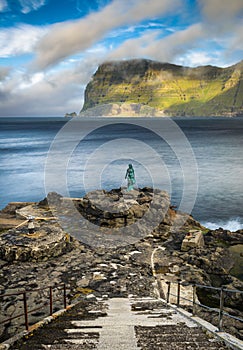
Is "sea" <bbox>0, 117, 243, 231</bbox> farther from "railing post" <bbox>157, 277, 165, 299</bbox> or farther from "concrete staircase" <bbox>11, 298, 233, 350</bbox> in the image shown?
"concrete staircase" <bbox>11, 298, 233, 350</bbox>

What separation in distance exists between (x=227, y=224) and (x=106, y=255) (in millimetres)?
17053

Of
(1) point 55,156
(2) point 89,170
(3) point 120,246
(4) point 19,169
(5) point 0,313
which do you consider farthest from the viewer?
(1) point 55,156

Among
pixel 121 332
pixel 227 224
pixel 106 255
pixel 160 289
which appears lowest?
pixel 227 224

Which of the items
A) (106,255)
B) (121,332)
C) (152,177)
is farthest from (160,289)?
(152,177)

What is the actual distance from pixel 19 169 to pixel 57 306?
5276 cm

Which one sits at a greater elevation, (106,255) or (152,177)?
(152,177)

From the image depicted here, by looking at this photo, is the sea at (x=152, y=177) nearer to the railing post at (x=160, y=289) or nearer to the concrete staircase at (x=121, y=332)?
the railing post at (x=160, y=289)

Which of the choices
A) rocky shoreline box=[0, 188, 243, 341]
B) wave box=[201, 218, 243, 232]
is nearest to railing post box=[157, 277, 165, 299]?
rocky shoreline box=[0, 188, 243, 341]

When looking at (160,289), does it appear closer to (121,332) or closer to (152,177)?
(121,332)

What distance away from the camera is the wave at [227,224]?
91.2 ft

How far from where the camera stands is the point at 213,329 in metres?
6.94

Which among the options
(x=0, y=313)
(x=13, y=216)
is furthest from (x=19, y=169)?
(x=0, y=313)

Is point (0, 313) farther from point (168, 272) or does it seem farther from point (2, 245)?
point (168, 272)

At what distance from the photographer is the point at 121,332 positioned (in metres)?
6.94
